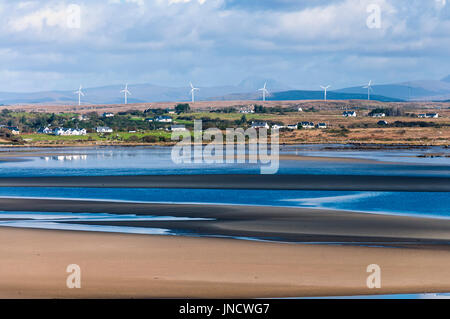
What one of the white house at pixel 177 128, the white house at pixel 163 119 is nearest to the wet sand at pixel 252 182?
the white house at pixel 177 128

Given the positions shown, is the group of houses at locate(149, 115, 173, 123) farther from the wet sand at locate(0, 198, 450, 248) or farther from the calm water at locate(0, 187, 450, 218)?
the wet sand at locate(0, 198, 450, 248)

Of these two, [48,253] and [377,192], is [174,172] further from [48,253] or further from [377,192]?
[48,253]

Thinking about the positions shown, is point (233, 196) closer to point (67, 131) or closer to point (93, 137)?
A: point (93, 137)

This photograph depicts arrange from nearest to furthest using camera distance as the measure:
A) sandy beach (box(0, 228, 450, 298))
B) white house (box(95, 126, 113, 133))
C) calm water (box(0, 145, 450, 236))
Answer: sandy beach (box(0, 228, 450, 298)) < calm water (box(0, 145, 450, 236)) < white house (box(95, 126, 113, 133))

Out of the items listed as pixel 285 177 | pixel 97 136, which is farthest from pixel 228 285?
pixel 97 136

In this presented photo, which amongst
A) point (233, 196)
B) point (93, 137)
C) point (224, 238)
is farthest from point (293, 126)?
point (224, 238)

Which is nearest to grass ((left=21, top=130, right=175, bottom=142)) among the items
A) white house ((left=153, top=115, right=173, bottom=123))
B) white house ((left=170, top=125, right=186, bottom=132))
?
white house ((left=170, top=125, right=186, bottom=132))
